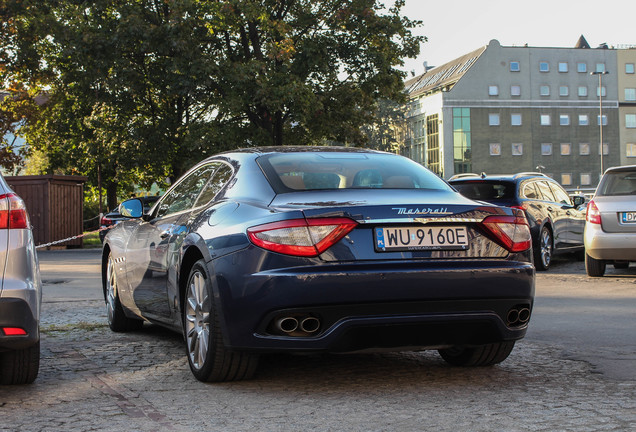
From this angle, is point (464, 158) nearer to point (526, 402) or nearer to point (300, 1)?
point (300, 1)

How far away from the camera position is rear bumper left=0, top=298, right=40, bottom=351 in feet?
16.4

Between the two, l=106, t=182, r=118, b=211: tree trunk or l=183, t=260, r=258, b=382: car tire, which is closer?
l=183, t=260, r=258, b=382: car tire

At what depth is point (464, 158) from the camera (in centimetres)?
9419

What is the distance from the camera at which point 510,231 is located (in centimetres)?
532

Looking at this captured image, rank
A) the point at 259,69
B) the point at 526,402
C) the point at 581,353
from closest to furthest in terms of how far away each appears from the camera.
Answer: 1. the point at 526,402
2. the point at 581,353
3. the point at 259,69

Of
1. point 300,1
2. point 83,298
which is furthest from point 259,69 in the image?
point 83,298

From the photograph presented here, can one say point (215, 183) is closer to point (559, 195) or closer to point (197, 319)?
point (197, 319)

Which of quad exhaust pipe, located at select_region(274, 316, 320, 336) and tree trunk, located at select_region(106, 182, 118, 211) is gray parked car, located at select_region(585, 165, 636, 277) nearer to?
quad exhaust pipe, located at select_region(274, 316, 320, 336)

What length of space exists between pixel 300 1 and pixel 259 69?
4.56 metres

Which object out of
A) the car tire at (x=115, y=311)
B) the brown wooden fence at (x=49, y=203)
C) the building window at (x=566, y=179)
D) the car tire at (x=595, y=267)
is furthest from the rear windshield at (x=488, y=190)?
the building window at (x=566, y=179)

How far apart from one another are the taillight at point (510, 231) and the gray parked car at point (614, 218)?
787 cm

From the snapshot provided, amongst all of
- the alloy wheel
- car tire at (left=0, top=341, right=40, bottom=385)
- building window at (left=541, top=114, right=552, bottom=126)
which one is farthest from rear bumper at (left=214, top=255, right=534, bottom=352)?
building window at (left=541, top=114, right=552, bottom=126)

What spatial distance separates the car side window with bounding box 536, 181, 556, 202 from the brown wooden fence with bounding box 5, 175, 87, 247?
A: 60.4 feet

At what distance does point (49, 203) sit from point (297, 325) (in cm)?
2641
